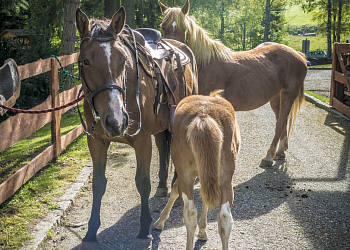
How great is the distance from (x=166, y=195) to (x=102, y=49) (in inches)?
104

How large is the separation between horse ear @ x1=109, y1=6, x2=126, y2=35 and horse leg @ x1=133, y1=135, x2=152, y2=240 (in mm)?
1070

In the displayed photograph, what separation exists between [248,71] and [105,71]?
3793mm

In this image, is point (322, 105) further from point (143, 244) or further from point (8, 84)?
point (8, 84)

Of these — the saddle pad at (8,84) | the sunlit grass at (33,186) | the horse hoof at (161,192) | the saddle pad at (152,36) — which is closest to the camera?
the sunlit grass at (33,186)

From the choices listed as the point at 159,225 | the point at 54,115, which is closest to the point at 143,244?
the point at 159,225

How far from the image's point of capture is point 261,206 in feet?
16.1

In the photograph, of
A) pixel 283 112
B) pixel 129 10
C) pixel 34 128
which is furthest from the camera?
pixel 129 10

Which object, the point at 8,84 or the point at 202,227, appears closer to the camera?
the point at 202,227

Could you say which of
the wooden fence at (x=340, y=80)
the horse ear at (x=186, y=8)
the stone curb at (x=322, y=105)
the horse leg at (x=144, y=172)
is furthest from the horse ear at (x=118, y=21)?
the wooden fence at (x=340, y=80)

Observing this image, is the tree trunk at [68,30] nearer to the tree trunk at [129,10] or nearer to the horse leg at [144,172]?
the tree trunk at [129,10]

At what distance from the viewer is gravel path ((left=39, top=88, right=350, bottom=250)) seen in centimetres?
404

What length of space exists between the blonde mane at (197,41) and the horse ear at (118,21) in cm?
290

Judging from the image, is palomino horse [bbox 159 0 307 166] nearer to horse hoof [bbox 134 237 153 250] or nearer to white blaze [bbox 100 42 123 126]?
horse hoof [bbox 134 237 153 250]

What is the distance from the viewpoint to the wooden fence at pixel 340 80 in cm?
1026
